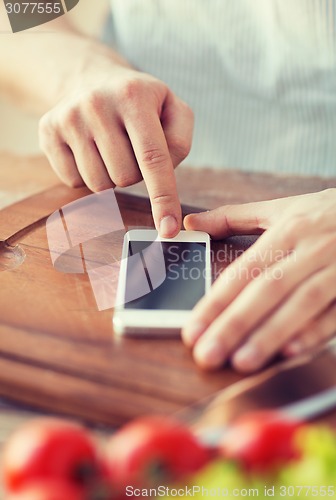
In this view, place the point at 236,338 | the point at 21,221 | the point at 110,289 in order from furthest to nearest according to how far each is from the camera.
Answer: the point at 21,221, the point at 110,289, the point at 236,338

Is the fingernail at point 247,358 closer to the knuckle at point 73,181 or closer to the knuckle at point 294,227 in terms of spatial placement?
the knuckle at point 294,227

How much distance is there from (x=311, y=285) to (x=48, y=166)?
0.66 metres

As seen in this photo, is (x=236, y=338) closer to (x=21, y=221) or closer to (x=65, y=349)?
(x=65, y=349)

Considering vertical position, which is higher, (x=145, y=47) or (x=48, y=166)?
(x=145, y=47)

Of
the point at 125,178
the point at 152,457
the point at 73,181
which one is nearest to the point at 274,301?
the point at 152,457

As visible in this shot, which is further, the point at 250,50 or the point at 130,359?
the point at 250,50

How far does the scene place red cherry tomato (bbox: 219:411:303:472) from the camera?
433 millimetres

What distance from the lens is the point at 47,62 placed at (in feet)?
3.80

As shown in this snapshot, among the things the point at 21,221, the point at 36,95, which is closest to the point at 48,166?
the point at 36,95

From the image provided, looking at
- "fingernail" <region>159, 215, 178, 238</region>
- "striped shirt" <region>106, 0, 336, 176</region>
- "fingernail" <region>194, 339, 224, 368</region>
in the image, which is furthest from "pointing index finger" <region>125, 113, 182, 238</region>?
"striped shirt" <region>106, 0, 336, 176</region>

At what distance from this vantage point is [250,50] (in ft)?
4.04

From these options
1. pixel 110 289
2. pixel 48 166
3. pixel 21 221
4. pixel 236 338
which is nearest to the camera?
pixel 236 338

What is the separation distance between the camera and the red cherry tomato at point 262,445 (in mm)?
433

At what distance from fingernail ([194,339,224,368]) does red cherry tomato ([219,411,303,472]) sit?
149 mm
